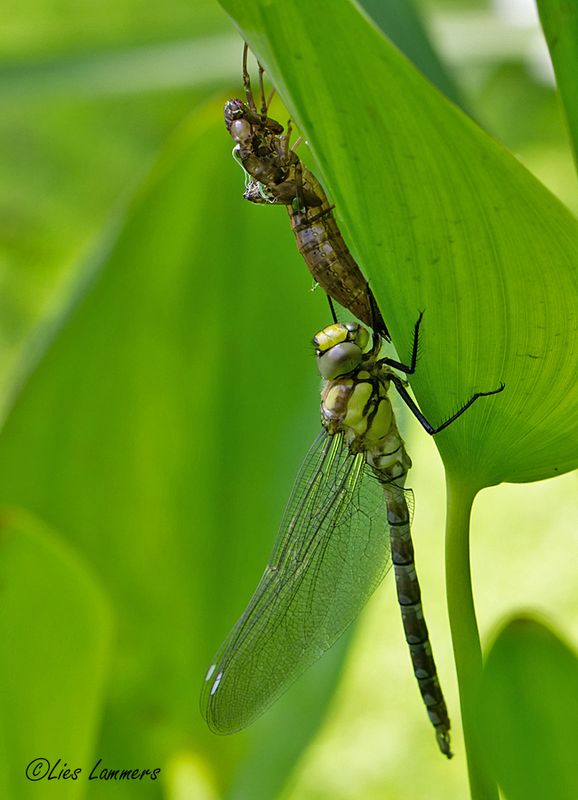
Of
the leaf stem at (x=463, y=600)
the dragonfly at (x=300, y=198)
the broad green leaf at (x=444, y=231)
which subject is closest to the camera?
the broad green leaf at (x=444, y=231)

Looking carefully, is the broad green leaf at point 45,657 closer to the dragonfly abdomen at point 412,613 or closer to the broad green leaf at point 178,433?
the broad green leaf at point 178,433

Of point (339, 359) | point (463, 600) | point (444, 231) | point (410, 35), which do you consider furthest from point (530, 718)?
point (410, 35)

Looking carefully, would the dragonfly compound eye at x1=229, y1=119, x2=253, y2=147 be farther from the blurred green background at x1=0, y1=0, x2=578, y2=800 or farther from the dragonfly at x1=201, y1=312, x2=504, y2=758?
the dragonfly at x1=201, y1=312, x2=504, y2=758

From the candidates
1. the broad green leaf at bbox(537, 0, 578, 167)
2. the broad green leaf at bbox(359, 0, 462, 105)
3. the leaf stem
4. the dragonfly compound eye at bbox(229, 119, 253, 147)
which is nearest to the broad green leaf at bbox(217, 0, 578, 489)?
the leaf stem

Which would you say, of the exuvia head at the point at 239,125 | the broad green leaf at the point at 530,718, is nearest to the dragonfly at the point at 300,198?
the exuvia head at the point at 239,125

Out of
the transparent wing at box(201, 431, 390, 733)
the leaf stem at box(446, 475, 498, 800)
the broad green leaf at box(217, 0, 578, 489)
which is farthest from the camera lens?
the transparent wing at box(201, 431, 390, 733)

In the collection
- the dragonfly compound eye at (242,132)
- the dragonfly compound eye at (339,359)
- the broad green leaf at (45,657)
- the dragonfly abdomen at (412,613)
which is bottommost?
the dragonfly abdomen at (412,613)
